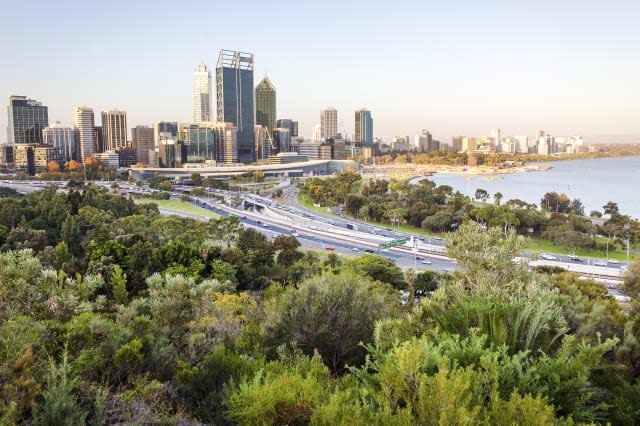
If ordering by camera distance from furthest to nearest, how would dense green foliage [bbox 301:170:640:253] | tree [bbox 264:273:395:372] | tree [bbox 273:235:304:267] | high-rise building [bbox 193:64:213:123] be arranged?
high-rise building [bbox 193:64:213:123] → dense green foliage [bbox 301:170:640:253] → tree [bbox 273:235:304:267] → tree [bbox 264:273:395:372]

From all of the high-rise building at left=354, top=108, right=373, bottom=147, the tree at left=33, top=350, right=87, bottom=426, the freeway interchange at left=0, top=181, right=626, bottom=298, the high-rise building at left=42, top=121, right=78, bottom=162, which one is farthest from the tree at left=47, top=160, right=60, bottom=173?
the high-rise building at left=354, top=108, right=373, bottom=147

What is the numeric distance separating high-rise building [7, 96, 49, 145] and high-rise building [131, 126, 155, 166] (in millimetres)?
11965

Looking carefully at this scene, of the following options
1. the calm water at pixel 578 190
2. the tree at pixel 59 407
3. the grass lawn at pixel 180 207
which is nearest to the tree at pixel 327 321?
the tree at pixel 59 407

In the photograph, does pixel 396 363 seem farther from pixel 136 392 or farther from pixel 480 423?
pixel 136 392

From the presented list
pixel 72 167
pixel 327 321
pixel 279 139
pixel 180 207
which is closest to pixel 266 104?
pixel 279 139

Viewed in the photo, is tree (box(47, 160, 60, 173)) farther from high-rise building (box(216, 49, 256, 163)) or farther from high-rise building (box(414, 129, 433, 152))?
high-rise building (box(414, 129, 433, 152))

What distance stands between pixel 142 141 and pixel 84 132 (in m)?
8.54

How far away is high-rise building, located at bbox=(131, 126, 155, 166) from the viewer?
Answer: 256 feet

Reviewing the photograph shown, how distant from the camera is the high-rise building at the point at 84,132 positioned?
74.1m

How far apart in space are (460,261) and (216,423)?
11.4ft

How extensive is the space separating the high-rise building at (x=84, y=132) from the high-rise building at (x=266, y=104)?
3222cm

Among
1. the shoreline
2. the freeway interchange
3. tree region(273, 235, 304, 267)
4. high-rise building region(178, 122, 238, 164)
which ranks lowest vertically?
the freeway interchange

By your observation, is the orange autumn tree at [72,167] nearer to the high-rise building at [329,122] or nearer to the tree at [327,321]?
the tree at [327,321]

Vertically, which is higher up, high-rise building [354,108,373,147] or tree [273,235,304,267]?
high-rise building [354,108,373,147]
